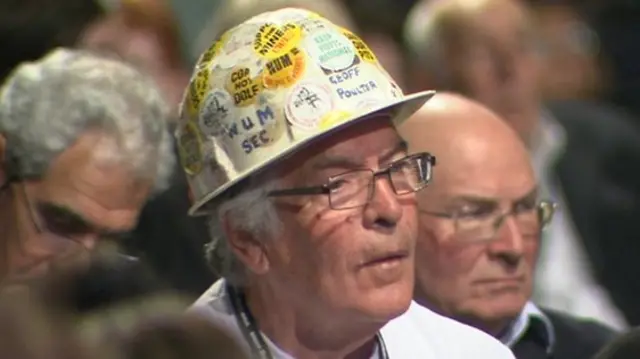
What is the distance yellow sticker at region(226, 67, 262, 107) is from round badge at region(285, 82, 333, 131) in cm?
6

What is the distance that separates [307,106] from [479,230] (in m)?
1.02

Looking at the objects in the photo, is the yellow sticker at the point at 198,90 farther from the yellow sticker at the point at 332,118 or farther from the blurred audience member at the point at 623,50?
the blurred audience member at the point at 623,50

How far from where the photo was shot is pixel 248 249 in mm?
3455

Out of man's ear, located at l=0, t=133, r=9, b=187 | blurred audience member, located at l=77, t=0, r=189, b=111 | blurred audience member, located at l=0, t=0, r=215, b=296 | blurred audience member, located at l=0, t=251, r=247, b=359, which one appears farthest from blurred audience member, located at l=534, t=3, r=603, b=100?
blurred audience member, located at l=0, t=251, r=247, b=359

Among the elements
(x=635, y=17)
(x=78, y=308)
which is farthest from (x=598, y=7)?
(x=78, y=308)

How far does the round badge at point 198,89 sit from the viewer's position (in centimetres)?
338

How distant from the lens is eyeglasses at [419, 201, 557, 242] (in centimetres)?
420

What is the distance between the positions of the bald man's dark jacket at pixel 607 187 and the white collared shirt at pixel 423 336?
2127mm

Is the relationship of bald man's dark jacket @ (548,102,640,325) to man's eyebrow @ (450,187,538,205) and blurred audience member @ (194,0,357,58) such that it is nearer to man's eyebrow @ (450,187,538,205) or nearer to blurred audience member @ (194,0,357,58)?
blurred audience member @ (194,0,357,58)

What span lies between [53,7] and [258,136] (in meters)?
1.38

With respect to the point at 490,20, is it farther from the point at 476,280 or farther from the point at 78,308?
the point at 78,308

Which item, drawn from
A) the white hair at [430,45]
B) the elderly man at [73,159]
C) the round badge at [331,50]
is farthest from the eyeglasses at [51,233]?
the white hair at [430,45]

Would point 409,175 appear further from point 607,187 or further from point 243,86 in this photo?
point 607,187

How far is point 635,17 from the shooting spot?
7.29m
